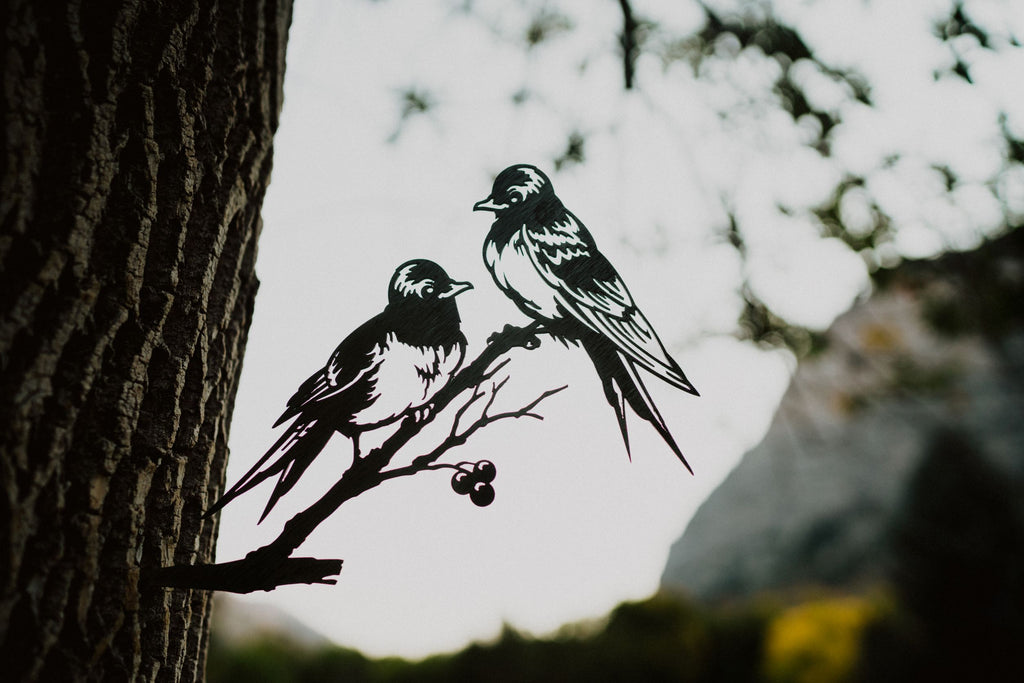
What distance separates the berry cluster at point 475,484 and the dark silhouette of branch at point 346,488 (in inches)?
2.4

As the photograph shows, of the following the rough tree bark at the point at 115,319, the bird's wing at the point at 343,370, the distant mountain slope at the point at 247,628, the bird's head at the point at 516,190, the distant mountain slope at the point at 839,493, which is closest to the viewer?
the rough tree bark at the point at 115,319

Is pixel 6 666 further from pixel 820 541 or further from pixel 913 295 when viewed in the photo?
pixel 820 541

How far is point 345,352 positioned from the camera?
3.56 feet

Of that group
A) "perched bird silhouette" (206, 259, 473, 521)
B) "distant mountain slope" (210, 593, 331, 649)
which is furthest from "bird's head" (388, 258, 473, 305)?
"distant mountain slope" (210, 593, 331, 649)

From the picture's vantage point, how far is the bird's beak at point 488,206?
1248 mm

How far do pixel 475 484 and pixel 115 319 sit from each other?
2.02 ft

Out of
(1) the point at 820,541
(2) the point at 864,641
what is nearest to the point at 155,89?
(2) the point at 864,641

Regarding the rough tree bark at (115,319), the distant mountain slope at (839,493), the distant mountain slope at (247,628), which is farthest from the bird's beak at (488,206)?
the distant mountain slope at (247,628)

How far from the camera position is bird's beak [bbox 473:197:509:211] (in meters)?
1.25

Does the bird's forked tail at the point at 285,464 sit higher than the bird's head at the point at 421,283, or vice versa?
the bird's head at the point at 421,283

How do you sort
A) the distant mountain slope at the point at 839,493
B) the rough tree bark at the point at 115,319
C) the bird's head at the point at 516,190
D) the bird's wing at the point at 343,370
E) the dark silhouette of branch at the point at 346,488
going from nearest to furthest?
the rough tree bark at the point at 115,319 → the dark silhouette of branch at the point at 346,488 → the bird's wing at the point at 343,370 → the bird's head at the point at 516,190 → the distant mountain slope at the point at 839,493

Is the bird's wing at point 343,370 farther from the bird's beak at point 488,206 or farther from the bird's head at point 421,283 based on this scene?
the bird's beak at point 488,206

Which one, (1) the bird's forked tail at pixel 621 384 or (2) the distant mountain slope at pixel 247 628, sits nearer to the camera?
(1) the bird's forked tail at pixel 621 384

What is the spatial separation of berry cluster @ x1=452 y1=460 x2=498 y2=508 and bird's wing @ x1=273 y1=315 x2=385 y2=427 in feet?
0.78
